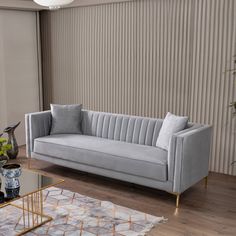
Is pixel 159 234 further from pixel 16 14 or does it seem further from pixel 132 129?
pixel 16 14

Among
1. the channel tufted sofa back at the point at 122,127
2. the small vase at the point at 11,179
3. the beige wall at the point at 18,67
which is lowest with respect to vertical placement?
the small vase at the point at 11,179

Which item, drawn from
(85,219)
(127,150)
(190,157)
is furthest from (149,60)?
(85,219)

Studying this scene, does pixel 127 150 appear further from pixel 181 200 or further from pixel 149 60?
pixel 149 60

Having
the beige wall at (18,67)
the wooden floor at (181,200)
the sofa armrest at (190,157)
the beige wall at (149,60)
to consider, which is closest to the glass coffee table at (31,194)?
the wooden floor at (181,200)

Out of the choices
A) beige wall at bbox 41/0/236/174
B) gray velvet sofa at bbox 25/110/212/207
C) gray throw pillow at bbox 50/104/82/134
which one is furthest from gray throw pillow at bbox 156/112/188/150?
gray throw pillow at bbox 50/104/82/134

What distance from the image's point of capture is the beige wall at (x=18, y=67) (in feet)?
A: 19.0

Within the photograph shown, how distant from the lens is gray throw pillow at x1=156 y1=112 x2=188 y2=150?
3.99 m

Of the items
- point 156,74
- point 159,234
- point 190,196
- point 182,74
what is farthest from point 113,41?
point 159,234

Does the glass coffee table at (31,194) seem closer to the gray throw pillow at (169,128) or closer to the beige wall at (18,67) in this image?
the gray throw pillow at (169,128)

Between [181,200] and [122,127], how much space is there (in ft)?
4.09

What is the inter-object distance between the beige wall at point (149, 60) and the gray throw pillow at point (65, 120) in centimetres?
92

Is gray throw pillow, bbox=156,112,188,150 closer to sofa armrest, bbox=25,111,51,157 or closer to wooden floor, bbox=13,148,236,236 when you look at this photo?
wooden floor, bbox=13,148,236,236

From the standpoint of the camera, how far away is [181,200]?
3871 millimetres

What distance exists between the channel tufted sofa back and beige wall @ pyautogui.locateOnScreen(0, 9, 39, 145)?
155cm
